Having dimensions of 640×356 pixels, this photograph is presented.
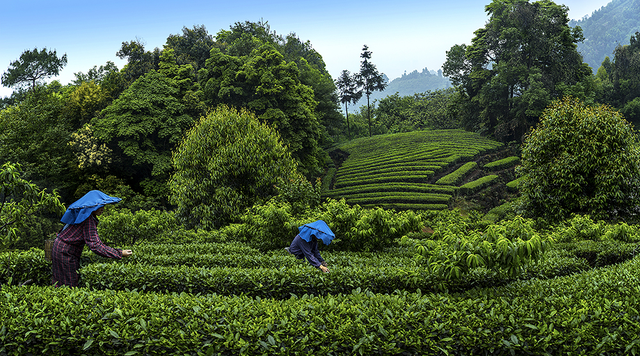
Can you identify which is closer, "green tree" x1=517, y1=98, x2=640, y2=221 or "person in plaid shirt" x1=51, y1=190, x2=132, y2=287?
"person in plaid shirt" x1=51, y1=190, x2=132, y2=287

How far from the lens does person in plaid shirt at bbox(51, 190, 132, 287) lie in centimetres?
462

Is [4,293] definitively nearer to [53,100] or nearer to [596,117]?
[596,117]

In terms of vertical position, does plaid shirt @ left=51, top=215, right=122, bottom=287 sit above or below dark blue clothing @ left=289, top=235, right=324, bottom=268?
above

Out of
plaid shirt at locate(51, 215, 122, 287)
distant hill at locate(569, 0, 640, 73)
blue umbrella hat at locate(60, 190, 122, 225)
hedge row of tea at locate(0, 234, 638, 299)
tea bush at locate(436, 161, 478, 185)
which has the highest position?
distant hill at locate(569, 0, 640, 73)

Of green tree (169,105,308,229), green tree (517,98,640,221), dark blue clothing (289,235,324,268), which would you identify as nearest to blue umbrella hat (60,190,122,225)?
dark blue clothing (289,235,324,268)

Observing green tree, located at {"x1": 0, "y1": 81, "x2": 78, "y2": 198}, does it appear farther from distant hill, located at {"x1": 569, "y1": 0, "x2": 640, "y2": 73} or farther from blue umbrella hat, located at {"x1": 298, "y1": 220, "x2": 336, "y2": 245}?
distant hill, located at {"x1": 569, "y1": 0, "x2": 640, "y2": 73}

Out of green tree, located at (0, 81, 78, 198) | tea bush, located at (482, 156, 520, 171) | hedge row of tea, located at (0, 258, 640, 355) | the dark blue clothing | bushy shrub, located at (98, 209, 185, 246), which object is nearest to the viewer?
hedge row of tea, located at (0, 258, 640, 355)

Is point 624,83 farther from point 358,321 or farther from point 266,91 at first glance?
point 358,321

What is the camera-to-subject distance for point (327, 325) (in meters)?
3.47

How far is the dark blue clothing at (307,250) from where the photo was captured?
17.7 feet

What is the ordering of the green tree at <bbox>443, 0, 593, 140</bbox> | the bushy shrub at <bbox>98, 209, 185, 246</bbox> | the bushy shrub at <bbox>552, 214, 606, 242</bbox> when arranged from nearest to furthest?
the bushy shrub at <bbox>552, 214, 606, 242</bbox>, the bushy shrub at <bbox>98, 209, 185, 246</bbox>, the green tree at <bbox>443, 0, 593, 140</bbox>

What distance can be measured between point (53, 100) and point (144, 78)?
23.7ft

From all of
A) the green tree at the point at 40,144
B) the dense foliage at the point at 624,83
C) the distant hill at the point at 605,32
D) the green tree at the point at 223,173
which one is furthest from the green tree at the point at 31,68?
the distant hill at the point at 605,32

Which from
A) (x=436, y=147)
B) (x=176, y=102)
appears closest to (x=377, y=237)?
(x=176, y=102)
